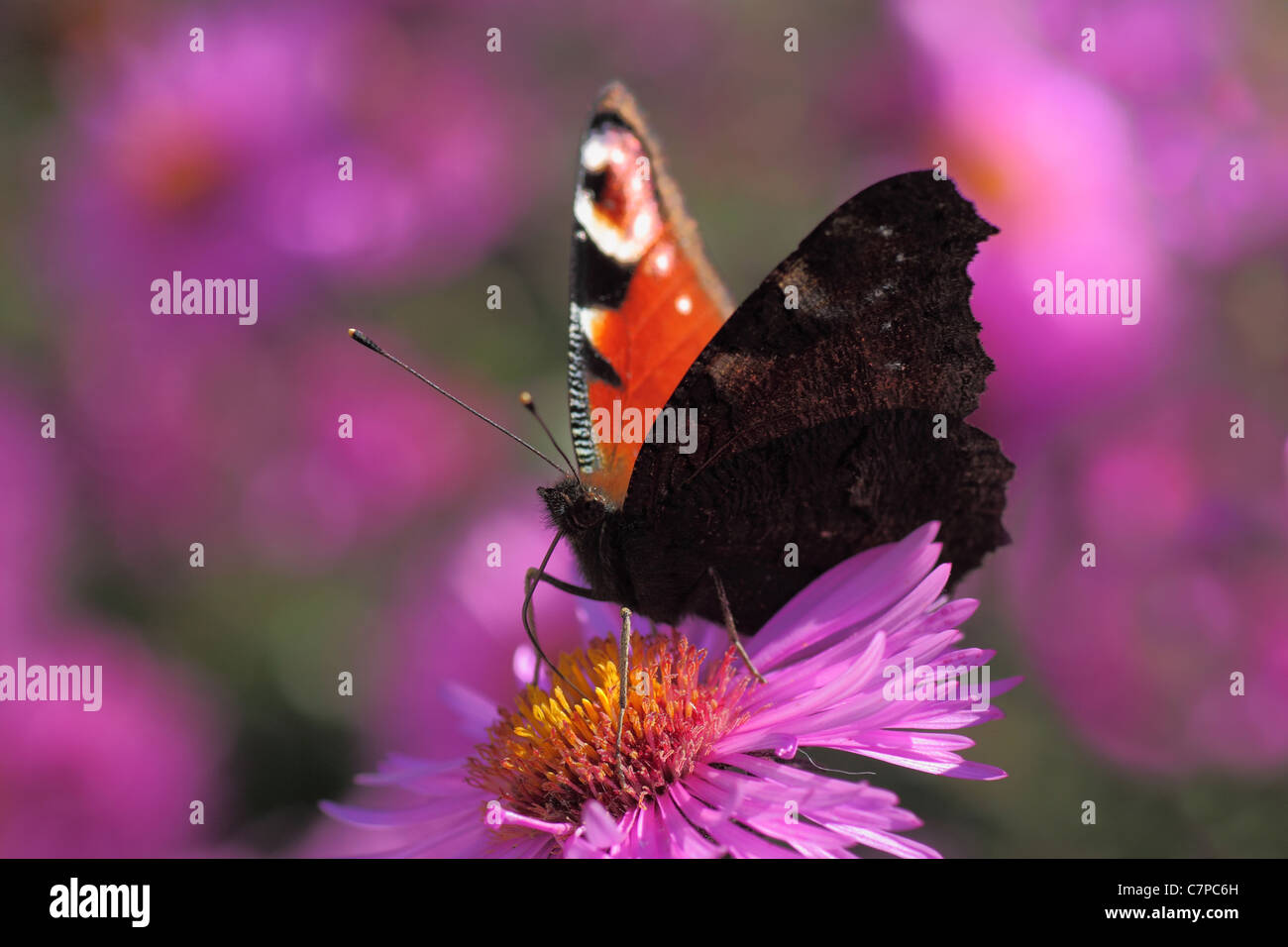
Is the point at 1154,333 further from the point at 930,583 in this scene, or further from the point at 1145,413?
the point at 930,583

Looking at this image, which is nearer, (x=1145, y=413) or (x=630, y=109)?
(x=630, y=109)

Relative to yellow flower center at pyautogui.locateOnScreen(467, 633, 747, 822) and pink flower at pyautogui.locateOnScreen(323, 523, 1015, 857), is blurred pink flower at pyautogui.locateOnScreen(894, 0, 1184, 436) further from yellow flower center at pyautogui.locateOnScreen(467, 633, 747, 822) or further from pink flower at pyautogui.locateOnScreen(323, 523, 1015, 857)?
yellow flower center at pyautogui.locateOnScreen(467, 633, 747, 822)

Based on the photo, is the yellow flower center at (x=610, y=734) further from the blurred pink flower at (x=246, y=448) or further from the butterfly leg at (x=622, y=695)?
the blurred pink flower at (x=246, y=448)

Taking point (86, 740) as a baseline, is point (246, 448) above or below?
above

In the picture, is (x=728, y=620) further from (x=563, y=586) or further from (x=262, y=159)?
(x=262, y=159)

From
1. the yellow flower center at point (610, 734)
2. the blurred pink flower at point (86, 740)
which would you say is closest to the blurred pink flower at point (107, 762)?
the blurred pink flower at point (86, 740)

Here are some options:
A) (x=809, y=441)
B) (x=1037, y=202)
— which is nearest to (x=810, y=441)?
(x=809, y=441)
